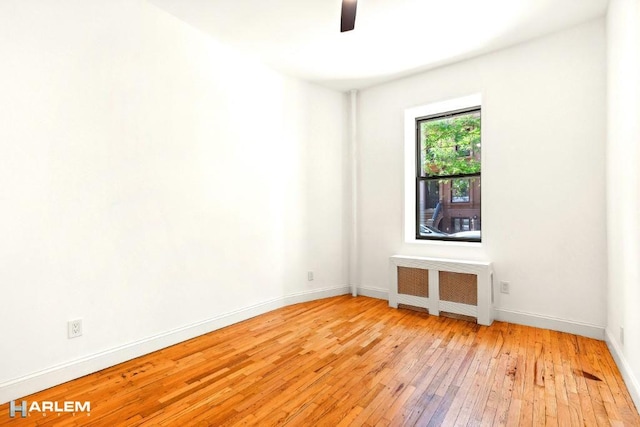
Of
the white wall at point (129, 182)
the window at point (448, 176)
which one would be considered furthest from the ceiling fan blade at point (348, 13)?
the window at point (448, 176)

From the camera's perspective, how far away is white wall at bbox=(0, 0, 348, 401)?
6.63 ft

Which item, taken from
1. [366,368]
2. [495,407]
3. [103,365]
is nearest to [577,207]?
[495,407]

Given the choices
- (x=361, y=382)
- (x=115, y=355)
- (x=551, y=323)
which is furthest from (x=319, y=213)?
(x=551, y=323)

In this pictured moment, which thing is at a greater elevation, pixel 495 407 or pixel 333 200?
pixel 333 200

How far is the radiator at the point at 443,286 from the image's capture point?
3229 millimetres

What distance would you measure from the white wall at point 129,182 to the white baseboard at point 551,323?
2368mm

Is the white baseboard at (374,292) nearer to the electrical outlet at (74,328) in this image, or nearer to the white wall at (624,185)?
the white wall at (624,185)

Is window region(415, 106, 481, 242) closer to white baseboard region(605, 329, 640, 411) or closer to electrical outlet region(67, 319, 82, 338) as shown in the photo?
white baseboard region(605, 329, 640, 411)

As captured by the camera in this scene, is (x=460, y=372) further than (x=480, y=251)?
No

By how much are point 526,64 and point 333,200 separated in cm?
260

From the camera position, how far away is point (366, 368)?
233cm

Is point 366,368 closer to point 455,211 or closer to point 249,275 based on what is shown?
point 249,275

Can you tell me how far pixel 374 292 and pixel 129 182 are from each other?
10.3 ft

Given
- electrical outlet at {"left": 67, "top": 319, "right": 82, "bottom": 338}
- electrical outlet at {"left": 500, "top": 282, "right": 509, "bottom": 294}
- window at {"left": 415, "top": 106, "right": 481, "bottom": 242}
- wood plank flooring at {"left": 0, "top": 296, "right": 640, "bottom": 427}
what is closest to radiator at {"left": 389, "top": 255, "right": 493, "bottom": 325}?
electrical outlet at {"left": 500, "top": 282, "right": 509, "bottom": 294}
